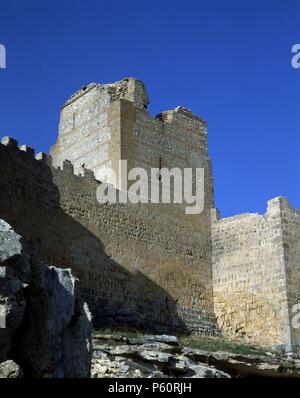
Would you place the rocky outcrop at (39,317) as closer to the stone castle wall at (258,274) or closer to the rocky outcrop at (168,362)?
the rocky outcrop at (168,362)

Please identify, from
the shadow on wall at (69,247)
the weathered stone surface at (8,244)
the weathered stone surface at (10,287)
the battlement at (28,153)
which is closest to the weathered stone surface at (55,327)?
the weathered stone surface at (10,287)

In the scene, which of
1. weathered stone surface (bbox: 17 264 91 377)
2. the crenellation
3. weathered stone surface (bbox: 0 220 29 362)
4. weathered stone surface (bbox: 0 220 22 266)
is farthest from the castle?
weathered stone surface (bbox: 0 220 29 362)

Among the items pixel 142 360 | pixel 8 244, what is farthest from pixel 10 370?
pixel 142 360

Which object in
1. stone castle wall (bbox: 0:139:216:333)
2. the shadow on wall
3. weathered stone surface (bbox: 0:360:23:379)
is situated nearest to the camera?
weathered stone surface (bbox: 0:360:23:379)

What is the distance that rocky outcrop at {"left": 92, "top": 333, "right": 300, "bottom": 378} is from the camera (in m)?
10.9

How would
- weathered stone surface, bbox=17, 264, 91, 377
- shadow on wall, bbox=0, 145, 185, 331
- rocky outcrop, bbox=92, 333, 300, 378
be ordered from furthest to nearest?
shadow on wall, bbox=0, 145, 185, 331 < rocky outcrop, bbox=92, 333, 300, 378 < weathered stone surface, bbox=17, 264, 91, 377

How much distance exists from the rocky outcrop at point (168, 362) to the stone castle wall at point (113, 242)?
2745mm

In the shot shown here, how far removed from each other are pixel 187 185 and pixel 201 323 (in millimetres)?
4019

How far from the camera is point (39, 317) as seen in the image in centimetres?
500

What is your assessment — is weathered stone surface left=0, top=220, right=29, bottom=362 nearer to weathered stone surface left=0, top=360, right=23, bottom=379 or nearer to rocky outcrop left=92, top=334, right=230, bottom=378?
weathered stone surface left=0, top=360, right=23, bottom=379

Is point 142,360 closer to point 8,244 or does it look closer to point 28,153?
point 28,153

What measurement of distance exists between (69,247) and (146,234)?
2.92 meters

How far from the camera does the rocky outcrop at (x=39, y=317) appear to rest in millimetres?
4621

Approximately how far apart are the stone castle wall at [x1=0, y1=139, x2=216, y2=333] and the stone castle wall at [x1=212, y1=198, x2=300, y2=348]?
16.3 inches
